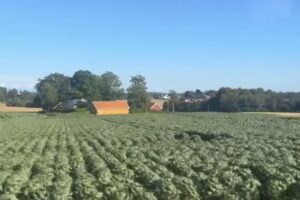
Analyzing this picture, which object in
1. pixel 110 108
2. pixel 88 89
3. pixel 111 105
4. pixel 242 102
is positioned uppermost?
pixel 88 89

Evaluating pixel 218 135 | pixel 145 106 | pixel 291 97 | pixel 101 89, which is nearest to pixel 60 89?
pixel 101 89

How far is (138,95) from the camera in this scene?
6117 inches

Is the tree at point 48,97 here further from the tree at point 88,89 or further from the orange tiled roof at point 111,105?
the orange tiled roof at point 111,105

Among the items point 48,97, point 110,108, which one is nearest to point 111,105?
point 110,108

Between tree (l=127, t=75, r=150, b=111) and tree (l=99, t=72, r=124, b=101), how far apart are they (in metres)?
10.2

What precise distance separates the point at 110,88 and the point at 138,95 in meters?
17.0

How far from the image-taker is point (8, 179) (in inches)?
594

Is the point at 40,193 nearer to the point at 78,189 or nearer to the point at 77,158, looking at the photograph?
the point at 78,189

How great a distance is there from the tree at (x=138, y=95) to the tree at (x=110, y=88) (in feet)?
33.5

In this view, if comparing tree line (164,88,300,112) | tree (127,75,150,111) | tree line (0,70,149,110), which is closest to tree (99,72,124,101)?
tree line (0,70,149,110)

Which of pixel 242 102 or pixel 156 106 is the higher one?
pixel 242 102

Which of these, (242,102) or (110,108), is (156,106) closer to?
(110,108)

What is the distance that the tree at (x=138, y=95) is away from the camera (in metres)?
155

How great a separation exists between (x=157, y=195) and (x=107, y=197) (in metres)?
1.18
